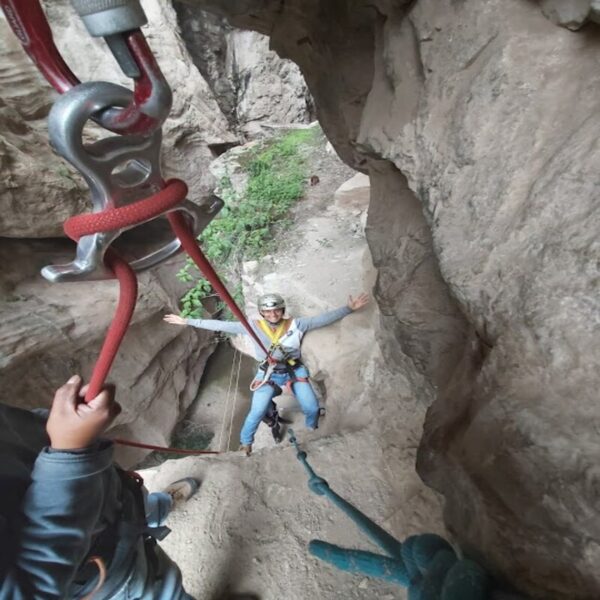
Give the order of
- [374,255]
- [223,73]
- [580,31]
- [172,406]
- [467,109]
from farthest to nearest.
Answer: [223,73] < [172,406] < [374,255] < [467,109] < [580,31]

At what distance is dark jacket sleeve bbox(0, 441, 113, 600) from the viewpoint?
813 millimetres

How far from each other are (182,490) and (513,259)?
212 centimetres

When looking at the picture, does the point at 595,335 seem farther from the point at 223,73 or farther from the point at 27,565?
the point at 223,73

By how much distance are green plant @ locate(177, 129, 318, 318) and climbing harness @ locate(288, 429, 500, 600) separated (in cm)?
421

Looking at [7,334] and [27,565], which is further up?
[27,565]

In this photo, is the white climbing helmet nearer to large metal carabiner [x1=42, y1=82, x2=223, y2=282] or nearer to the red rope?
the red rope

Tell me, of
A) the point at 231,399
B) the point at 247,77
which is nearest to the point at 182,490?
the point at 231,399

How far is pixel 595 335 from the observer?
659 millimetres

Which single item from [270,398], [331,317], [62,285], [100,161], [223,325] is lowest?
[270,398]

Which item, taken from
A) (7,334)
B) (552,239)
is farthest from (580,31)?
(7,334)

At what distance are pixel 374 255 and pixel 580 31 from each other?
1.28 meters

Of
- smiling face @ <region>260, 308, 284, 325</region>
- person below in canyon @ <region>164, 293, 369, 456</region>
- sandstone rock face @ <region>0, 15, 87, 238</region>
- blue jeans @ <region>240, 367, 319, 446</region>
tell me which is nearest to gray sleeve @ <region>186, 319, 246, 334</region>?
person below in canyon @ <region>164, 293, 369, 456</region>

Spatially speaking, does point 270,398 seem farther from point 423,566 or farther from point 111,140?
point 111,140

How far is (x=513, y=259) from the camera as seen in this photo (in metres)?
0.84
